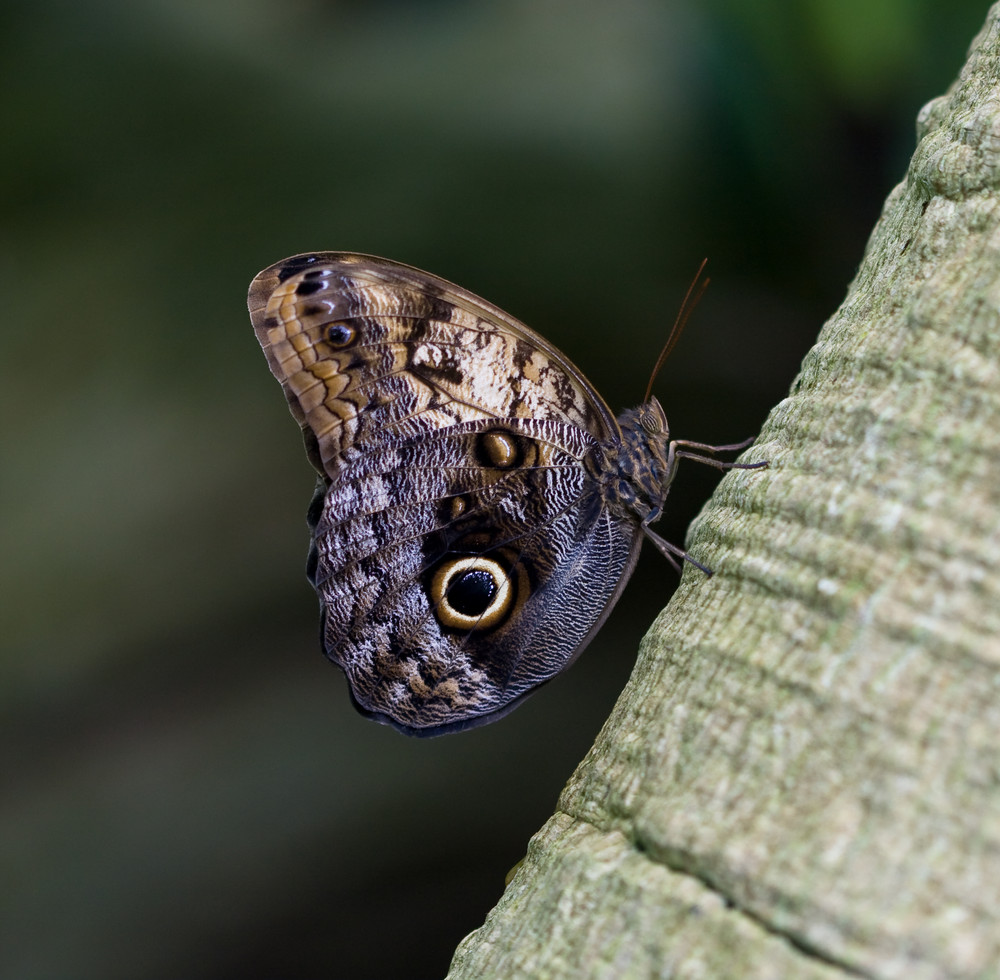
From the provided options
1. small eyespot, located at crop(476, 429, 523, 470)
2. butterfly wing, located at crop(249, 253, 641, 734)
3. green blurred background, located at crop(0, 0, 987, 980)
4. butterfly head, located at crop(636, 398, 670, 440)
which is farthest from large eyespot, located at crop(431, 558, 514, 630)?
green blurred background, located at crop(0, 0, 987, 980)

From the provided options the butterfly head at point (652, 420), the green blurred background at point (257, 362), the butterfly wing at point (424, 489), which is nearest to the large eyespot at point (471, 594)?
the butterfly wing at point (424, 489)

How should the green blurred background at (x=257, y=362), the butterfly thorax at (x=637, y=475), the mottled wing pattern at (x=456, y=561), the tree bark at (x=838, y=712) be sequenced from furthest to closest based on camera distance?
1. the green blurred background at (x=257, y=362)
2. the butterfly thorax at (x=637, y=475)
3. the mottled wing pattern at (x=456, y=561)
4. the tree bark at (x=838, y=712)

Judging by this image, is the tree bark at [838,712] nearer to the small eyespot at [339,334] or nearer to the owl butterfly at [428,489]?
the owl butterfly at [428,489]

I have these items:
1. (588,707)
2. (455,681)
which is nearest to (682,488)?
(588,707)

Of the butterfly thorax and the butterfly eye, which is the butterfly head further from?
the butterfly eye

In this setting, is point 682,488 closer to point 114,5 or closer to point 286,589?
point 286,589
